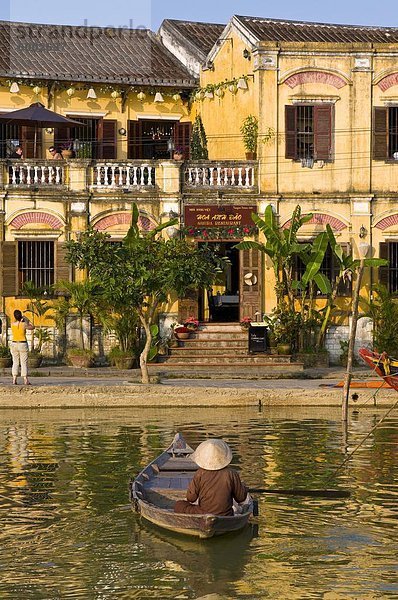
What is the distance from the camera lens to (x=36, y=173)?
1316 inches

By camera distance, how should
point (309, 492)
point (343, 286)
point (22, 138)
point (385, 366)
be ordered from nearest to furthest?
point (309, 492)
point (385, 366)
point (343, 286)
point (22, 138)

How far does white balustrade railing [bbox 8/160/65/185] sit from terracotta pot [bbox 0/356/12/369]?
15.3 feet

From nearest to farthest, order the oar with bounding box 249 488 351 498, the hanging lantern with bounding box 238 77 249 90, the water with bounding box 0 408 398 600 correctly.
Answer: the water with bounding box 0 408 398 600, the oar with bounding box 249 488 351 498, the hanging lantern with bounding box 238 77 249 90

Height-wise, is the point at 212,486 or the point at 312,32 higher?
the point at 312,32

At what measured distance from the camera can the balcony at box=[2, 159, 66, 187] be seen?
33312mm

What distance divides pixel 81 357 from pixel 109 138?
767 cm

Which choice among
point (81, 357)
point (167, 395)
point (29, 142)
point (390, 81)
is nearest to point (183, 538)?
point (167, 395)

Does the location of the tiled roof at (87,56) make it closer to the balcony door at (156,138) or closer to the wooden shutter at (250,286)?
the balcony door at (156,138)

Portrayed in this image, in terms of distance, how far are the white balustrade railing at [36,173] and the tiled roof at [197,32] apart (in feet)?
23.2

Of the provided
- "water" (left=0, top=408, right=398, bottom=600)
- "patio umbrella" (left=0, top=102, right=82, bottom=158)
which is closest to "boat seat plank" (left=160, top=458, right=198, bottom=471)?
"water" (left=0, top=408, right=398, bottom=600)

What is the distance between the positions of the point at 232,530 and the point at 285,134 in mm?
20917

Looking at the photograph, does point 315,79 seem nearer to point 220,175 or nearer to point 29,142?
point 220,175

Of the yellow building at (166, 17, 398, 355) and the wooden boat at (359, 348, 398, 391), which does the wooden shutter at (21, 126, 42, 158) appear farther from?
the wooden boat at (359, 348, 398, 391)

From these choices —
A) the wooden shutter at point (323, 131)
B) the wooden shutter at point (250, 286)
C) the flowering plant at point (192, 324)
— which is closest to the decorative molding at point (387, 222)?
the wooden shutter at point (323, 131)
